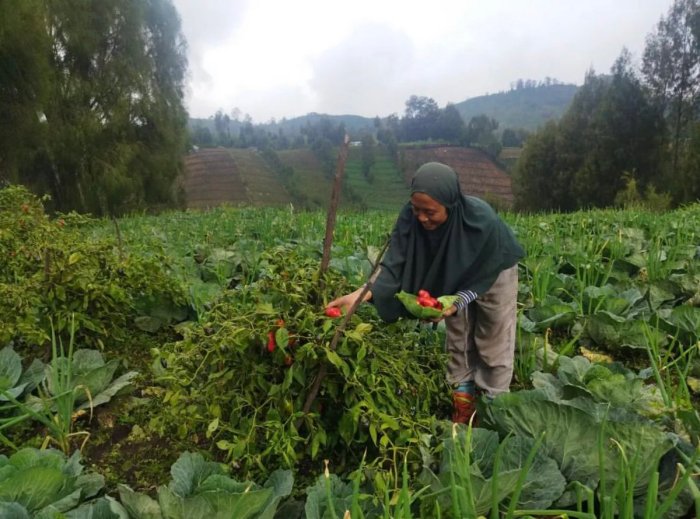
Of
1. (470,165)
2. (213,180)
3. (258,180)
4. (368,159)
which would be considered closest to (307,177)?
(258,180)

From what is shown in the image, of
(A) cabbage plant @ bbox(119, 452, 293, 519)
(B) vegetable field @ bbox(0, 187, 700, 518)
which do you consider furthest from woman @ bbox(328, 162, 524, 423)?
(A) cabbage plant @ bbox(119, 452, 293, 519)

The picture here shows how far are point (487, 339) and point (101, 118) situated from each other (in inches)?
825

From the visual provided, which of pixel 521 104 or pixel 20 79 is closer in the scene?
pixel 20 79

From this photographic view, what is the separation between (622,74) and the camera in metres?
28.9

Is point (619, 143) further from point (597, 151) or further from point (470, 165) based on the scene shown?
point (470, 165)

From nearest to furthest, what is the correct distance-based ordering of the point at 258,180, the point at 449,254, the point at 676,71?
1. the point at 449,254
2. the point at 676,71
3. the point at 258,180

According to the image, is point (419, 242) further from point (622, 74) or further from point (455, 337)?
point (622, 74)

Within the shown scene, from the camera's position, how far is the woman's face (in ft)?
6.06

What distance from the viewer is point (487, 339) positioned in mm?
2205

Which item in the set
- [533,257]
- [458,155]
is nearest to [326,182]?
[458,155]

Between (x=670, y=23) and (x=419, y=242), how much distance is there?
32867 millimetres

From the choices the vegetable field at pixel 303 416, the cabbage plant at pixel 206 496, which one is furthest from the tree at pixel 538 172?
the cabbage plant at pixel 206 496

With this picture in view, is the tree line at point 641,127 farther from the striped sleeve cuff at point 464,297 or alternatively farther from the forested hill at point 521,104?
the forested hill at point 521,104

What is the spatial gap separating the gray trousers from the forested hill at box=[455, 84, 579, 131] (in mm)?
113369
